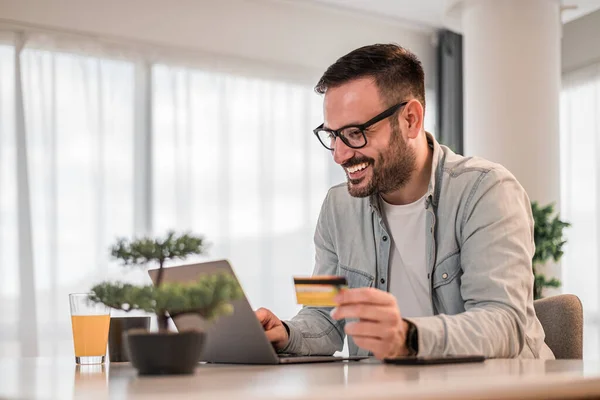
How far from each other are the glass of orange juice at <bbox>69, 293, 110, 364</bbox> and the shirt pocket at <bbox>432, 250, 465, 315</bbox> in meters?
0.75

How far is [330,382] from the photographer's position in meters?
1.01

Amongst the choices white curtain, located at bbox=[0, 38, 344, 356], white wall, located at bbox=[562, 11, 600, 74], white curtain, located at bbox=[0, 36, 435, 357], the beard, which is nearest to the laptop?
the beard

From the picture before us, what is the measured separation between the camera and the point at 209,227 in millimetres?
5379

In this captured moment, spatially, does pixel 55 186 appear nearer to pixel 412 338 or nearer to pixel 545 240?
pixel 545 240

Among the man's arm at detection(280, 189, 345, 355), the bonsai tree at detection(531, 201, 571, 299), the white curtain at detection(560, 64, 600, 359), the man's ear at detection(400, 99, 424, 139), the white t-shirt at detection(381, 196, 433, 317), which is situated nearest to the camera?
the man's arm at detection(280, 189, 345, 355)

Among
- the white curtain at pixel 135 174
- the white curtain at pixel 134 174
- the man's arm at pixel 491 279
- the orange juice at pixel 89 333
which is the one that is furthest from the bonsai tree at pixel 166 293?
the white curtain at pixel 135 174

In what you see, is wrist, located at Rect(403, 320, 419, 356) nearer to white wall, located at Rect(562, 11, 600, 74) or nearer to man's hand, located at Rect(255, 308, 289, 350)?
man's hand, located at Rect(255, 308, 289, 350)

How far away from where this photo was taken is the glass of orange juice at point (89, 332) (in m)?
1.54

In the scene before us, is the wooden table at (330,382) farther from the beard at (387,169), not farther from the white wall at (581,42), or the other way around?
the white wall at (581,42)

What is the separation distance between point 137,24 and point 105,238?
4.47 ft

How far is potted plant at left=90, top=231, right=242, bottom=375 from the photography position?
105cm

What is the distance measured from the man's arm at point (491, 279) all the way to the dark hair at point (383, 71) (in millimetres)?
337

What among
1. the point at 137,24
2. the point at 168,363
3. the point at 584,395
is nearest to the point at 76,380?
the point at 168,363

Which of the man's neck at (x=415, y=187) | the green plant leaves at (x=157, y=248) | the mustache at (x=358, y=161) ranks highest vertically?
the mustache at (x=358, y=161)
